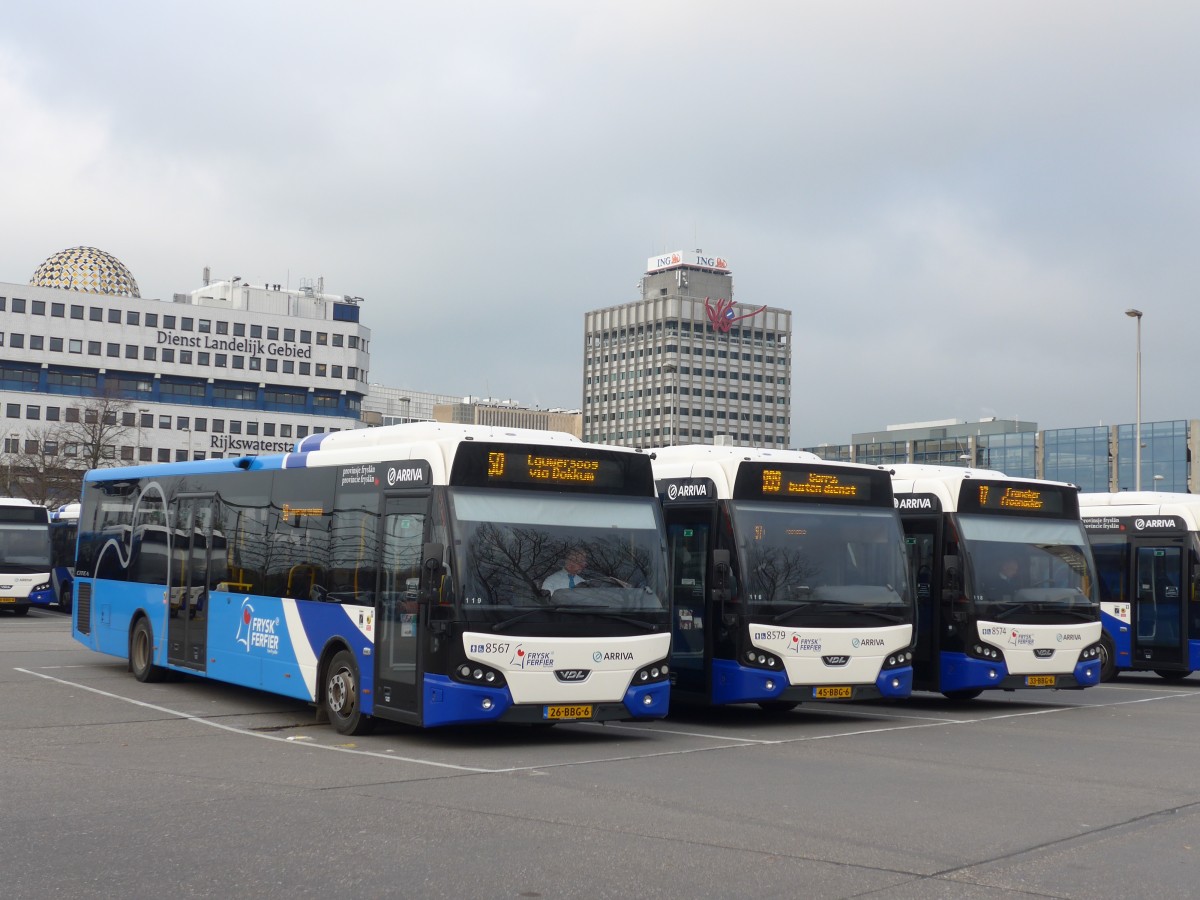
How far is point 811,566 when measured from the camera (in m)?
15.6

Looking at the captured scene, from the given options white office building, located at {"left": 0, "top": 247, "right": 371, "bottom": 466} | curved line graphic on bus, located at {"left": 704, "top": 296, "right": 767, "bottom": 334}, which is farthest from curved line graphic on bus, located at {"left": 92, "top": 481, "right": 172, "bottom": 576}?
curved line graphic on bus, located at {"left": 704, "top": 296, "right": 767, "bottom": 334}

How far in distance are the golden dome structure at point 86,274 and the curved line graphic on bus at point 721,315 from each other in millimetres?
75976

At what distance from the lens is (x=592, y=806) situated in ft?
32.3

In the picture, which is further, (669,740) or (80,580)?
(80,580)

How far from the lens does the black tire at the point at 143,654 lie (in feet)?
62.2

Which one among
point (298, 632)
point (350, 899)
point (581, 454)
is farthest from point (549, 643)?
point (350, 899)

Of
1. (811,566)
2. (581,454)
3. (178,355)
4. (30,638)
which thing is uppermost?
(178,355)

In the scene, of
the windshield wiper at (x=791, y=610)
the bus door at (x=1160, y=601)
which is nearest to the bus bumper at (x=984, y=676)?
the windshield wiper at (x=791, y=610)

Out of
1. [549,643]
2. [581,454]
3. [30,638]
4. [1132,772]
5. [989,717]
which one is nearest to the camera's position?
[1132,772]

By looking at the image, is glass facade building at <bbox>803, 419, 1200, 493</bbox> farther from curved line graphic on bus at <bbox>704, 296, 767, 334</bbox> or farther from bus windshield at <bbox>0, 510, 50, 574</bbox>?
curved line graphic on bus at <bbox>704, 296, 767, 334</bbox>

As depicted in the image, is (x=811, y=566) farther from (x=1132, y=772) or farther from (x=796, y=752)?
(x=1132, y=772)

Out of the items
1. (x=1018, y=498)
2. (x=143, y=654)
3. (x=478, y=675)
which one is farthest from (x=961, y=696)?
(x=143, y=654)

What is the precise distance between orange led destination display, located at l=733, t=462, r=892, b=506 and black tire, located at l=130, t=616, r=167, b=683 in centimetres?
847

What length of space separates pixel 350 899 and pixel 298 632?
825cm
